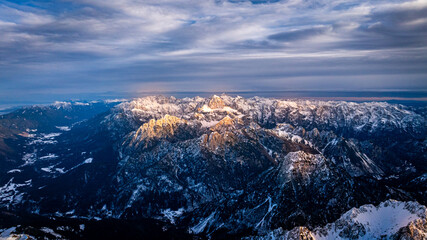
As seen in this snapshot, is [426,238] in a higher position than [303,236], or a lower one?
higher

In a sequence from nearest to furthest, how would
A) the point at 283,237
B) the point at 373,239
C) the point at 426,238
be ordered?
the point at 426,238 → the point at 373,239 → the point at 283,237

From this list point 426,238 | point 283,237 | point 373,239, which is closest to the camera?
point 426,238

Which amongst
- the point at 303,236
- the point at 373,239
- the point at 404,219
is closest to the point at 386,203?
the point at 404,219

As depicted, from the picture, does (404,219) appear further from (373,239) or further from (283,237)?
(283,237)

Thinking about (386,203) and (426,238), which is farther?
(386,203)

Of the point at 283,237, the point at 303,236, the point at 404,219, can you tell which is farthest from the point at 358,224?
the point at 283,237

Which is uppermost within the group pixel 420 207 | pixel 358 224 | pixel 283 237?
pixel 420 207

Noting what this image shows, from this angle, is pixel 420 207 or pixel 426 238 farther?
pixel 420 207

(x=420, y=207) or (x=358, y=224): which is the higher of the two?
(x=420, y=207)

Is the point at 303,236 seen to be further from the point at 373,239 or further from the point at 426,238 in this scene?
the point at 426,238
